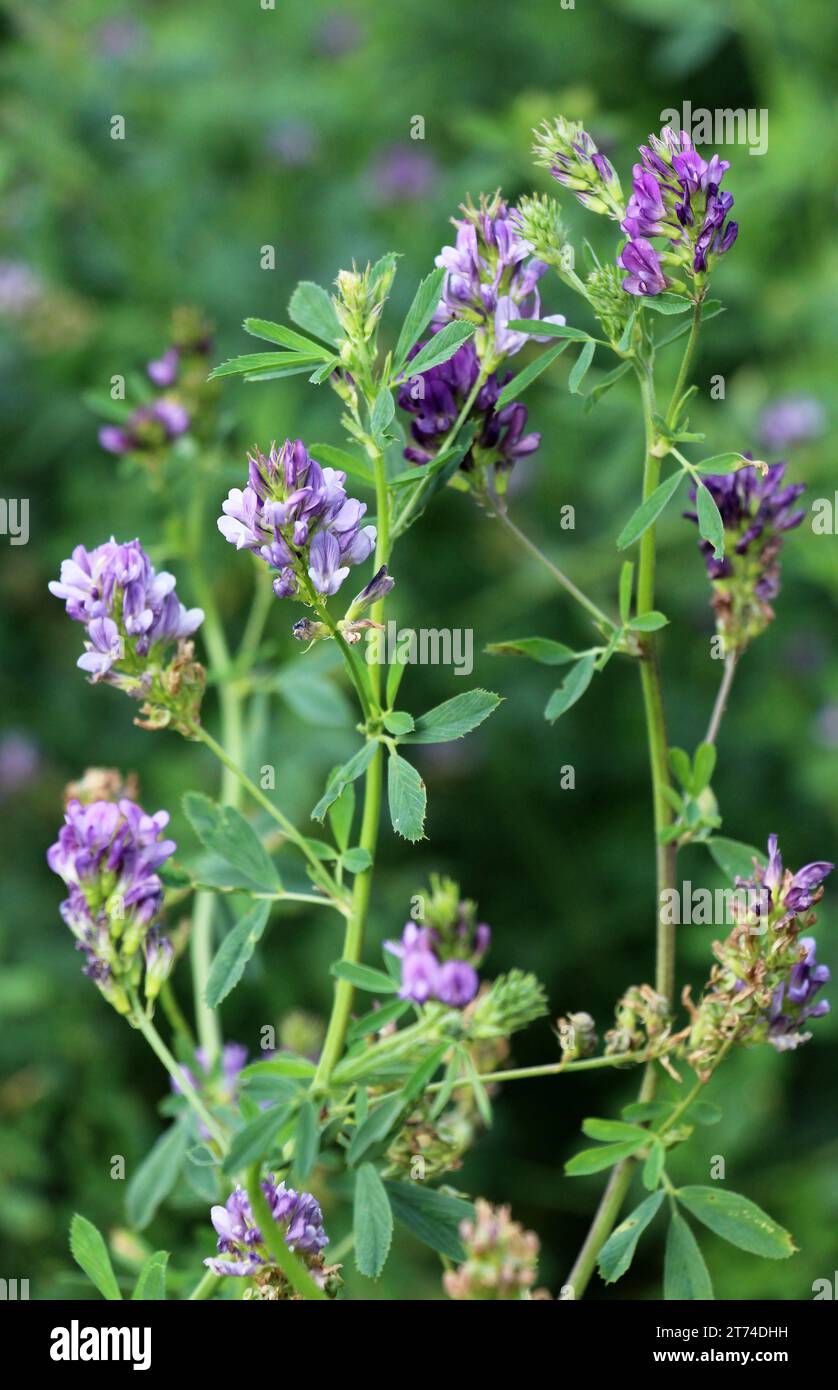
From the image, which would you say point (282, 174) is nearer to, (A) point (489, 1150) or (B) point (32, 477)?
(B) point (32, 477)

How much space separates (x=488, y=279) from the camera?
3.16 feet

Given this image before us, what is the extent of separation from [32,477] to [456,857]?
3.76 ft

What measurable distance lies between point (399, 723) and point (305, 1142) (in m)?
0.25

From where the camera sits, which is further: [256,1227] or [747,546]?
[747,546]

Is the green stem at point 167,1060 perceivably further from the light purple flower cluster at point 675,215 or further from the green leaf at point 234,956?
the light purple flower cluster at point 675,215

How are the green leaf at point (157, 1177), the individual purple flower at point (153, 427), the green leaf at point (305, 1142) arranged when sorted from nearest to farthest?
the green leaf at point (305, 1142) < the green leaf at point (157, 1177) < the individual purple flower at point (153, 427)

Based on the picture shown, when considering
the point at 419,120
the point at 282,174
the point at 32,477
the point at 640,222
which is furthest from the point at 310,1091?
the point at 282,174

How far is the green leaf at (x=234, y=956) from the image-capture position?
99cm

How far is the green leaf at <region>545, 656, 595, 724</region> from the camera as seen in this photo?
3.28 ft

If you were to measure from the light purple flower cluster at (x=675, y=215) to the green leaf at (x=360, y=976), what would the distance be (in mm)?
445

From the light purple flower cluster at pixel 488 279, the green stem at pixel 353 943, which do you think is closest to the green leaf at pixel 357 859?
the green stem at pixel 353 943

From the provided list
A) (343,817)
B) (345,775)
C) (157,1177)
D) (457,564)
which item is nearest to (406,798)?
(345,775)

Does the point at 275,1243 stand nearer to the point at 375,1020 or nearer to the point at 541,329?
the point at 375,1020

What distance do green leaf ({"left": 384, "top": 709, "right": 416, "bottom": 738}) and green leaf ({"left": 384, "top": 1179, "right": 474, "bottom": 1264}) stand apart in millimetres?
303
